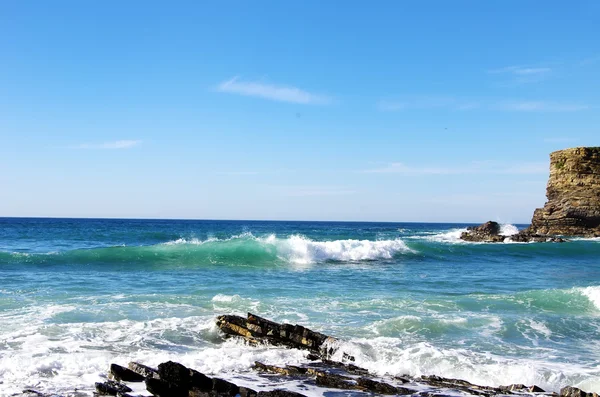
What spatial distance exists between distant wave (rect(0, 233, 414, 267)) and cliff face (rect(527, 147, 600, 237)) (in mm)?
26694

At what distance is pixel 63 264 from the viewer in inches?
885

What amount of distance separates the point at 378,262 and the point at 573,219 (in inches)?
1274

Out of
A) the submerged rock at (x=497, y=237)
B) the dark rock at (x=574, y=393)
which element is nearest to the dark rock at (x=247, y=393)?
the dark rock at (x=574, y=393)

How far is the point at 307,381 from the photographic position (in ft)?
23.0

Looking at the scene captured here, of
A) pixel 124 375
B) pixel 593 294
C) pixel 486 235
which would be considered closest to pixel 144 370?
pixel 124 375

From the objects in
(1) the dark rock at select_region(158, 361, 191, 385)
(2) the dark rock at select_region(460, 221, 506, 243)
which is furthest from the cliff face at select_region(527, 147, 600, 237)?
(1) the dark rock at select_region(158, 361, 191, 385)

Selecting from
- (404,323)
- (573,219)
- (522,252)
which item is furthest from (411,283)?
(573,219)

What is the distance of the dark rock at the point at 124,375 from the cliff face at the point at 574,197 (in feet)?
169

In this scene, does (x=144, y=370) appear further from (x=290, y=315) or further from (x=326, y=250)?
(x=326, y=250)

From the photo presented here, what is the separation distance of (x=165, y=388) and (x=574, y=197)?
174 feet

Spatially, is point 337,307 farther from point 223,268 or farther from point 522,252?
point 522,252

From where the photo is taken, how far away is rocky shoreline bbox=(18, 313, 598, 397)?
5930mm

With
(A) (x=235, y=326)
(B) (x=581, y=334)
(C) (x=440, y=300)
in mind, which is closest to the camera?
(A) (x=235, y=326)

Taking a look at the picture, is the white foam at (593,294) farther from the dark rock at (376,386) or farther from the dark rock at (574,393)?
the dark rock at (376,386)
